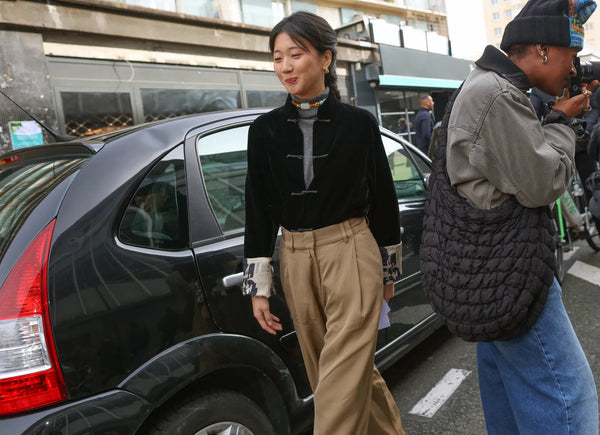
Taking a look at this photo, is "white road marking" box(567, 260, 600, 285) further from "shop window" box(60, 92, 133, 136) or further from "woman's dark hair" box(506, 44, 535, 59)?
"shop window" box(60, 92, 133, 136)

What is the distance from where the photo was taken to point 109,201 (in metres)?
1.62

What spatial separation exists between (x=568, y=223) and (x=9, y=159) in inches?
173

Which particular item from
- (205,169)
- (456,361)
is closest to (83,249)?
(205,169)

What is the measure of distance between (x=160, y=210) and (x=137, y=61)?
8266 mm

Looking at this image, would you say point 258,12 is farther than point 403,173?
Yes

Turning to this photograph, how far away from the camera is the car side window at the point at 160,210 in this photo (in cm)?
168

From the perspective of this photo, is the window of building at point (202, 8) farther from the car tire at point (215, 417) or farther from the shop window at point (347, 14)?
the car tire at point (215, 417)

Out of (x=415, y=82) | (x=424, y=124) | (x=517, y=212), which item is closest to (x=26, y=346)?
(x=517, y=212)

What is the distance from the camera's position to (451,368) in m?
3.10

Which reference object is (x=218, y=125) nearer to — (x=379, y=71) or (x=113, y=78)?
(x=113, y=78)

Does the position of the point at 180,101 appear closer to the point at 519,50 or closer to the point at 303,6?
the point at 303,6

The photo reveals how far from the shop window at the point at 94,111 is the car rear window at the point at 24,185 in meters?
6.69

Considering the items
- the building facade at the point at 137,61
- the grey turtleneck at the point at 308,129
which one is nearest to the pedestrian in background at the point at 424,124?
the building facade at the point at 137,61

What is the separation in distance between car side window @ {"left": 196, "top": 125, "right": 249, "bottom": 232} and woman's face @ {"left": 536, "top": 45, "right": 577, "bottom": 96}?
122 cm
